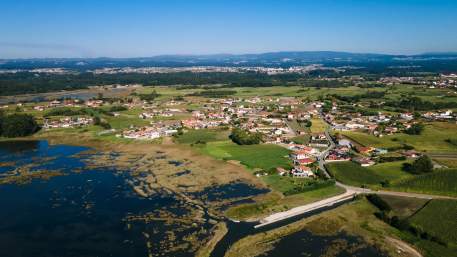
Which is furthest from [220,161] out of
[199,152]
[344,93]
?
[344,93]

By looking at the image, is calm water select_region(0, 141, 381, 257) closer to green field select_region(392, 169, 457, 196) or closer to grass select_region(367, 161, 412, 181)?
green field select_region(392, 169, 457, 196)

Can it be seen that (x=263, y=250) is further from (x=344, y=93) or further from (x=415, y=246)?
(x=344, y=93)

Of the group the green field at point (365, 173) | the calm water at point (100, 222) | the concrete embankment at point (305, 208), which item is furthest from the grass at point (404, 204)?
the calm water at point (100, 222)

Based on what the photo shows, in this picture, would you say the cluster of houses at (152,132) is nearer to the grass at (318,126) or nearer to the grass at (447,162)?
the grass at (318,126)

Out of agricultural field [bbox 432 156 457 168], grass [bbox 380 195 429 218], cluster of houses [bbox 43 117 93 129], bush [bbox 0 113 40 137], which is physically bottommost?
grass [bbox 380 195 429 218]

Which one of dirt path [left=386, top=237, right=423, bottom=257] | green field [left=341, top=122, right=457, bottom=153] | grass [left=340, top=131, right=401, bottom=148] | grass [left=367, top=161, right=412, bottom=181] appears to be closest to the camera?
dirt path [left=386, top=237, right=423, bottom=257]

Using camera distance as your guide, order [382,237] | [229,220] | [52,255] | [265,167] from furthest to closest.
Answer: [265,167] < [229,220] < [382,237] < [52,255]

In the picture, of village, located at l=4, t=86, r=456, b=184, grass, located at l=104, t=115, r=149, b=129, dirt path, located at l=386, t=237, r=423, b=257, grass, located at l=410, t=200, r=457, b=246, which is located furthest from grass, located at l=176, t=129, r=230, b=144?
dirt path, located at l=386, t=237, r=423, b=257
